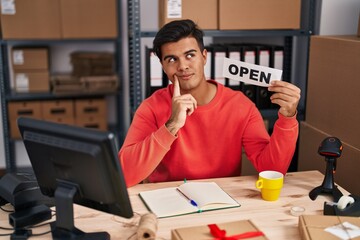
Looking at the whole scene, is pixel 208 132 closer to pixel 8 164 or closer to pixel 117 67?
pixel 117 67

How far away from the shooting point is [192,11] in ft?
7.89

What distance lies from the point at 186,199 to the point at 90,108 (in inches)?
93.5

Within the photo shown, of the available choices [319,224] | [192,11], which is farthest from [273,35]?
[319,224]

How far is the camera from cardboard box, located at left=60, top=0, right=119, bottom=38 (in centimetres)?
Answer: 338

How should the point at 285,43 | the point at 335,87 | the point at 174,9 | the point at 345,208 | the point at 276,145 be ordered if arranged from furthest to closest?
the point at 285,43
the point at 174,9
the point at 335,87
the point at 276,145
the point at 345,208

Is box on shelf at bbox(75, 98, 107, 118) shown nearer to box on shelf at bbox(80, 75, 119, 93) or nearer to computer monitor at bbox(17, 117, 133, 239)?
box on shelf at bbox(80, 75, 119, 93)

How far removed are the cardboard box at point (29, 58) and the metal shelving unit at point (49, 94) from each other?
66mm

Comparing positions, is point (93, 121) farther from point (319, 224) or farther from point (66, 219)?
point (319, 224)

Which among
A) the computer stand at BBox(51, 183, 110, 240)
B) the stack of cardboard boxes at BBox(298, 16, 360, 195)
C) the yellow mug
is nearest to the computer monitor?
the computer stand at BBox(51, 183, 110, 240)

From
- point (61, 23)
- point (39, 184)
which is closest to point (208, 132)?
point (39, 184)

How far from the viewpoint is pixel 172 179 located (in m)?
1.84

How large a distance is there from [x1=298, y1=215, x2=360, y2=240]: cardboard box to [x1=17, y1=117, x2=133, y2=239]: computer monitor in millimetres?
456

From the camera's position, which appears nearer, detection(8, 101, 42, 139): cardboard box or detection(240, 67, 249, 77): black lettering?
detection(240, 67, 249, 77): black lettering

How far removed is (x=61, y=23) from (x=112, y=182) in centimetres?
256
